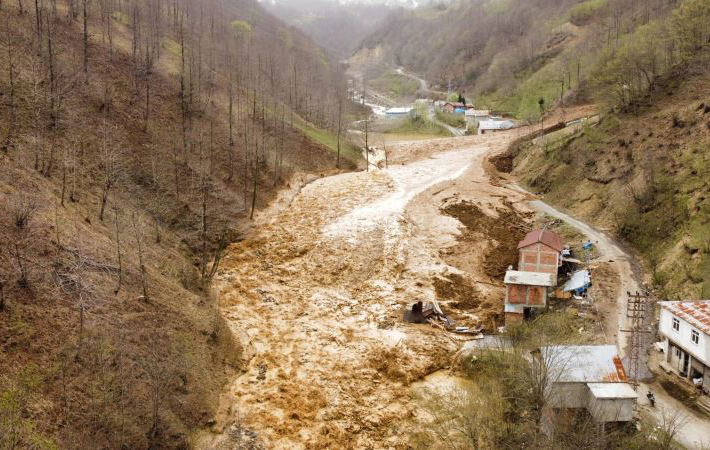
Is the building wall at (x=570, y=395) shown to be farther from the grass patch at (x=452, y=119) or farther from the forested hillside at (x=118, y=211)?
the grass patch at (x=452, y=119)

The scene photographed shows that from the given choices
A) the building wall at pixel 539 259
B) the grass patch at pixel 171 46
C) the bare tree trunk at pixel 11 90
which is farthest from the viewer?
the grass patch at pixel 171 46

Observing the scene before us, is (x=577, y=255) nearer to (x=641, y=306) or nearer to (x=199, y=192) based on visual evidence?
(x=641, y=306)

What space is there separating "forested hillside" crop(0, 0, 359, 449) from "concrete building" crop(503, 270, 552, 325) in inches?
640

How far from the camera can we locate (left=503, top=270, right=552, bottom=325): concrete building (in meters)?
33.5

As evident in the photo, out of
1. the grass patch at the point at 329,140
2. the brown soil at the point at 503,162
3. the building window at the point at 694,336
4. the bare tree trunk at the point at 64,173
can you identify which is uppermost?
the grass patch at the point at 329,140

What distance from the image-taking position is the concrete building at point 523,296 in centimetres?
3353

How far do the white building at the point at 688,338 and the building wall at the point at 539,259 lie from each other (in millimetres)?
9408

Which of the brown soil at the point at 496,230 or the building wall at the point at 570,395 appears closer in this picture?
the building wall at the point at 570,395

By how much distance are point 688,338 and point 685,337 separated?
0.23m

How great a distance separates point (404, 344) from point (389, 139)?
7014 cm

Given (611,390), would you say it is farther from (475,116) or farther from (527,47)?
(527,47)

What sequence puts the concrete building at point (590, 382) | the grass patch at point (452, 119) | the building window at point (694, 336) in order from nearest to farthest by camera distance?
the concrete building at point (590, 382), the building window at point (694, 336), the grass patch at point (452, 119)

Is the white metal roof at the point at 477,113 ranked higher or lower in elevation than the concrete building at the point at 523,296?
higher

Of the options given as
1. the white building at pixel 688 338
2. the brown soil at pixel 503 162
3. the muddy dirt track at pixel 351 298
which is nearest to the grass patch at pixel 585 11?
the brown soil at pixel 503 162
